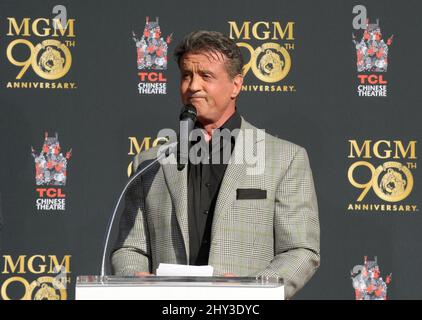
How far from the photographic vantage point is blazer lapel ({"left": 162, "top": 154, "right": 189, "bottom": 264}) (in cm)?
318

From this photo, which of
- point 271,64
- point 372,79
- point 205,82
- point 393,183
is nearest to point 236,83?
point 205,82

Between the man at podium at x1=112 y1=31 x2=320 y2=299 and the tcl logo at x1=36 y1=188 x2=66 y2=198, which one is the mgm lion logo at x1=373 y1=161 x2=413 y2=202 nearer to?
the man at podium at x1=112 y1=31 x2=320 y2=299

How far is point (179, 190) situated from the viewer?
128 inches

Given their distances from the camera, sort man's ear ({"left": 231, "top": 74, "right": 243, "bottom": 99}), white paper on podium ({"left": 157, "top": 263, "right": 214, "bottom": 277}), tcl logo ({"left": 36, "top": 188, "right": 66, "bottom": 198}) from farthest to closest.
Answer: tcl logo ({"left": 36, "top": 188, "right": 66, "bottom": 198}) < man's ear ({"left": 231, "top": 74, "right": 243, "bottom": 99}) < white paper on podium ({"left": 157, "top": 263, "right": 214, "bottom": 277})

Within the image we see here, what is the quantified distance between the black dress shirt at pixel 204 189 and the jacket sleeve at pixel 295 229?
23 cm

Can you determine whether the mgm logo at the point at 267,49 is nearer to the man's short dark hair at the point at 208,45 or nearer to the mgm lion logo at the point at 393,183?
the mgm lion logo at the point at 393,183

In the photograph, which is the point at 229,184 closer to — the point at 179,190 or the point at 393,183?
the point at 179,190

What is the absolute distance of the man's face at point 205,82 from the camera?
127 inches

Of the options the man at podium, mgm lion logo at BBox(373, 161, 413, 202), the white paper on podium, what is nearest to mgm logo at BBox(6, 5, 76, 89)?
the man at podium

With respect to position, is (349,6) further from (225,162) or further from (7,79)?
(7,79)

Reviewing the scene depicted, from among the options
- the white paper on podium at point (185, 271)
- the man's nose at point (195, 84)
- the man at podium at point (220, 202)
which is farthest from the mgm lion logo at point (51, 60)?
the white paper on podium at point (185, 271)

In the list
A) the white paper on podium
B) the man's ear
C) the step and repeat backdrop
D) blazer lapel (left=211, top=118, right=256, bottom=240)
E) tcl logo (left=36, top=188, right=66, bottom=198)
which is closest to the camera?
the white paper on podium

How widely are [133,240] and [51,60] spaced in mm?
1489

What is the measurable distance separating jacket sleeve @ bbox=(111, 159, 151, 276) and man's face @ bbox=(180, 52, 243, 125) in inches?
15.2
